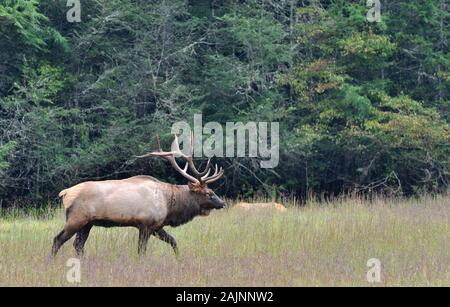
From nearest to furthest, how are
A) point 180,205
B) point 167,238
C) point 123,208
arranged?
point 123,208, point 167,238, point 180,205

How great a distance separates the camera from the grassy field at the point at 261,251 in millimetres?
10977

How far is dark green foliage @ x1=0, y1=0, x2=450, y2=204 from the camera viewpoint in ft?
70.8

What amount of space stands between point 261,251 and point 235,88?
940 centimetres

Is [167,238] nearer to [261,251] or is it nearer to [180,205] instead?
[180,205]

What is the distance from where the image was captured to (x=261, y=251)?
1324 cm

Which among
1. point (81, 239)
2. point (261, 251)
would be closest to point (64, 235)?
point (81, 239)

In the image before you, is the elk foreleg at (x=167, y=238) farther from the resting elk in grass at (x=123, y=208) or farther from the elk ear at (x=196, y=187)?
the elk ear at (x=196, y=187)

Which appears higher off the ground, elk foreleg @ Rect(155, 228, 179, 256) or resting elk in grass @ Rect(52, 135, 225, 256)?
resting elk in grass @ Rect(52, 135, 225, 256)

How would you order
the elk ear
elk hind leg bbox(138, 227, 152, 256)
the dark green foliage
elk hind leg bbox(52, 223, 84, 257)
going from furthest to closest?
the dark green foliage
the elk ear
elk hind leg bbox(138, 227, 152, 256)
elk hind leg bbox(52, 223, 84, 257)

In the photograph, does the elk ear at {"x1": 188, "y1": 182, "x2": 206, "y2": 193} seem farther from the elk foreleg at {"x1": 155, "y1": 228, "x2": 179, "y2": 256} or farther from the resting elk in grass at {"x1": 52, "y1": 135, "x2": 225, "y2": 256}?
the elk foreleg at {"x1": 155, "y1": 228, "x2": 179, "y2": 256}

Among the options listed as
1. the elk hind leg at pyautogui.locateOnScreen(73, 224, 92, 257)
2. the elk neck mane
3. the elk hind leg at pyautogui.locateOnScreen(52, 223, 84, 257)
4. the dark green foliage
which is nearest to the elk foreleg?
the elk neck mane

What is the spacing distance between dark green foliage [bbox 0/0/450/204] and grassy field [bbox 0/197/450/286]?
4.36 meters
